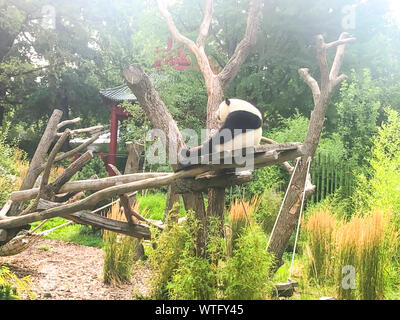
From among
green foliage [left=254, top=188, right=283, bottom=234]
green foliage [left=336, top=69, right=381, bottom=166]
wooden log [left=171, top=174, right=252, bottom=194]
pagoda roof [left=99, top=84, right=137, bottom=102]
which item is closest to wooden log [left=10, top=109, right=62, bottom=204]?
wooden log [left=171, top=174, right=252, bottom=194]

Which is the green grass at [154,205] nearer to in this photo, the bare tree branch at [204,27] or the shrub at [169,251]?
the bare tree branch at [204,27]

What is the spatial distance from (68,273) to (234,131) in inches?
121

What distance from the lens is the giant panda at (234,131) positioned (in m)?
2.76

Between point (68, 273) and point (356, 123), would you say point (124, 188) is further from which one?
point (356, 123)

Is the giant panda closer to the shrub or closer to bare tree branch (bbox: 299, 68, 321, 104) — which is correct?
the shrub

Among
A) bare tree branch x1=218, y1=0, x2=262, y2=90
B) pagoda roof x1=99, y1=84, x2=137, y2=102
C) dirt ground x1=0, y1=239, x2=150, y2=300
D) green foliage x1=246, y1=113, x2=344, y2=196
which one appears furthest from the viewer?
pagoda roof x1=99, y1=84, x2=137, y2=102

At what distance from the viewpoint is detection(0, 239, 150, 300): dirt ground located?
399 centimetres

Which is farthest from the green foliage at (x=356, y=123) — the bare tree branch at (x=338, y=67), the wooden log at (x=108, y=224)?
the wooden log at (x=108, y=224)

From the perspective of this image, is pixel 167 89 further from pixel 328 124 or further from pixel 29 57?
pixel 29 57

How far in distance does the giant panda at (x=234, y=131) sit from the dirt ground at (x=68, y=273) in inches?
54.1

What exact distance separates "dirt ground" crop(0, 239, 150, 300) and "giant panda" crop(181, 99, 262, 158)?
1.37 m

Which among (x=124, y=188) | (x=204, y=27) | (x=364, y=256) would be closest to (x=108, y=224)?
(x=124, y=188)
